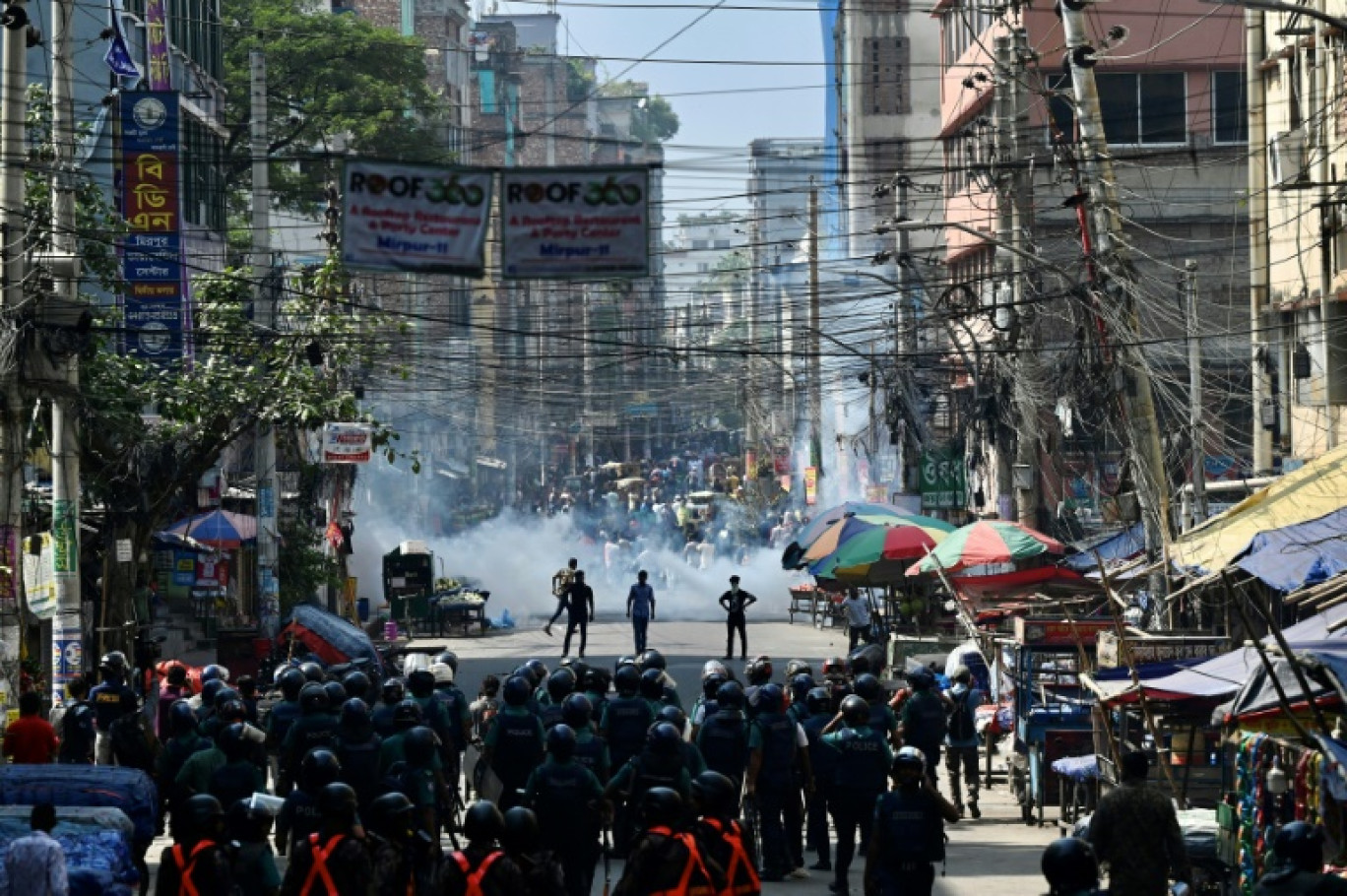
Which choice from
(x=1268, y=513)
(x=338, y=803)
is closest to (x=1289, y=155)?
(x=1268, y=513)

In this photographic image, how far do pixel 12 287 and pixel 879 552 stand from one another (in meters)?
15.0

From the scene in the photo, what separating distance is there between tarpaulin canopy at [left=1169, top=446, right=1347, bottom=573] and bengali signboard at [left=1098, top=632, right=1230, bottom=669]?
→ 900mm

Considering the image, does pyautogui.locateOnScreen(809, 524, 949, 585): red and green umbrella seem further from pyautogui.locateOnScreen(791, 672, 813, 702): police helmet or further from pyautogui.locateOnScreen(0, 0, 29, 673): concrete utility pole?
pyautogui.locateOnScreen(0, 0, 29, 673): concrete utility pole

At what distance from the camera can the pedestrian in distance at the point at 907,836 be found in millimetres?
12273

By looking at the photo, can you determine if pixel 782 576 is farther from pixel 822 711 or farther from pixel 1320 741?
pixel 1320 741

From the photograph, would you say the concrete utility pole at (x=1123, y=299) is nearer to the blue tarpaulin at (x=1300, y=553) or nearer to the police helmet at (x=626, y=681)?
the blue tarpaulin at (x=1300, y=553)

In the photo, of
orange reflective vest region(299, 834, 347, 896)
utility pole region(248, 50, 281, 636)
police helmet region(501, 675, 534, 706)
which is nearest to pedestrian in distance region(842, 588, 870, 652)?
utility pole region(248, 50, 281, 636)

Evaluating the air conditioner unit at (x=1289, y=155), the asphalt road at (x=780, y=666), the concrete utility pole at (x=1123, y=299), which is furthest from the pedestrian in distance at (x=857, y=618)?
the concrete utility pole at (x=1123, y=299)

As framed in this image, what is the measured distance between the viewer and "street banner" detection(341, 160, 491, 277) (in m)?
19.0

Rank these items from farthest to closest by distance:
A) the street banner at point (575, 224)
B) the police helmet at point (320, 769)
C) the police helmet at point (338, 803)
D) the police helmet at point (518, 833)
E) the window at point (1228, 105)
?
the window at point (1228, 105) → the street banner at point (575, 224) → the police helmet at point (320, 769) → the police helmet at point (338, 803) → the police helmet at point (518, 833)

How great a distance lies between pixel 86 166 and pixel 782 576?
23085mm

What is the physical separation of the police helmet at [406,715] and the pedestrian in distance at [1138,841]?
5.61 m

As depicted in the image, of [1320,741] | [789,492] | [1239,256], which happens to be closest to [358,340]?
[1320,741]

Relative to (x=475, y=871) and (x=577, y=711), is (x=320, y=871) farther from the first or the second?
(x=577, y=711)
